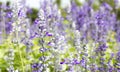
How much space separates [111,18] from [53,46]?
6.67 meters

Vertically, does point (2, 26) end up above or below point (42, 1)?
below

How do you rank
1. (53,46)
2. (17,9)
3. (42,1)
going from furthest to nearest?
1. (42,1)
2. (17,9)
3. (53,46)

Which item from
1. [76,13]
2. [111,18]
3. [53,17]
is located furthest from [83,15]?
[53,17]

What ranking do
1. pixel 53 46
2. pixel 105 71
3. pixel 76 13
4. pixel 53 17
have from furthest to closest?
pixel 76 13 → pixel 53 17 → pixel 105 71 → pixel 53 46

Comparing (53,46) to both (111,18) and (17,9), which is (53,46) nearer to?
(17,9)

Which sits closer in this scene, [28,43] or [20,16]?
[20,16]

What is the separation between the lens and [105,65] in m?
6.12

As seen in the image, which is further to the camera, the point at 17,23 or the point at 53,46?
the point at 17,23

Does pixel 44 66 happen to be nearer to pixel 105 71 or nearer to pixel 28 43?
pixel 105 71

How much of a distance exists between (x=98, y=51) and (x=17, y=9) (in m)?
1.64

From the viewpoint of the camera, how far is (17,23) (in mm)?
5461

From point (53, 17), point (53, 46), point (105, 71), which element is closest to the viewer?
point (53, 46)

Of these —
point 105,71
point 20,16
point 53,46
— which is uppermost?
point 20,16

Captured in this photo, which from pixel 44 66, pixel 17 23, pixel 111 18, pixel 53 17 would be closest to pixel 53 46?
pixel 44 66
